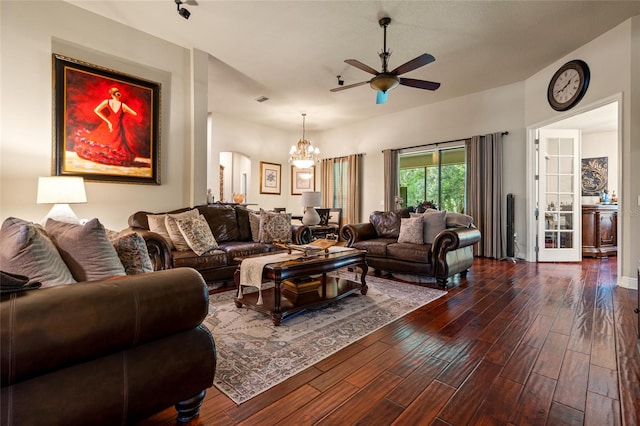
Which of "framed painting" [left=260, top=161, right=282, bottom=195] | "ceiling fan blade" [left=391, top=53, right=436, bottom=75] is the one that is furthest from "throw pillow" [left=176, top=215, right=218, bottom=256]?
"framed painting" [left=260, top=161, right=282, bottom=195]

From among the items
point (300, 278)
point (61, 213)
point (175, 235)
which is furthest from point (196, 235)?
point (300, 278)

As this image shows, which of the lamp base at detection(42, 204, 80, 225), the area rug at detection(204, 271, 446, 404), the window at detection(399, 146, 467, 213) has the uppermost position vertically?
the window at detection(399, 146, 467, 213)

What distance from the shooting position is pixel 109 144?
12.0 ft

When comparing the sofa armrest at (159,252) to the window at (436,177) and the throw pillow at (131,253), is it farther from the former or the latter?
the window at (436,177)

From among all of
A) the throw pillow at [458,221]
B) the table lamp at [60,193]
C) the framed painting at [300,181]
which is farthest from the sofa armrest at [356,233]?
the framed painting at [300,181]

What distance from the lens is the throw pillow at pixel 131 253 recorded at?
1637 mm

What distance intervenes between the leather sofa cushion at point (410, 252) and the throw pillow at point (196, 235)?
2259 millimetres

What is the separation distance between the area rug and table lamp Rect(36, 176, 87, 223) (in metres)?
1.66

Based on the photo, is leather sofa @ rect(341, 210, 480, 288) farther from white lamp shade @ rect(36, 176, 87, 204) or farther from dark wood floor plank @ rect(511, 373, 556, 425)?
white lamp shade @ rect(36, 176, 87, 204)

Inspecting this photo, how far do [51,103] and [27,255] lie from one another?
3043 mm

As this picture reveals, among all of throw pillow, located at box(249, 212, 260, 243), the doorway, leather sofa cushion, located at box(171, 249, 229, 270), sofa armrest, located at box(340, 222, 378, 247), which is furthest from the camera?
the doorway

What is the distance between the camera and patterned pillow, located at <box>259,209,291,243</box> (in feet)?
13.9

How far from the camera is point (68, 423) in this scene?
39.6 inches

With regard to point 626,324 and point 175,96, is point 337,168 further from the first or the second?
point 626,324
